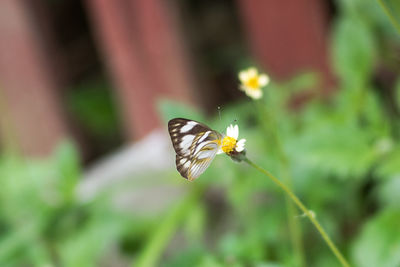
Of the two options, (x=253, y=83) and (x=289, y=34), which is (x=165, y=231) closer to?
(x=253, y=83)

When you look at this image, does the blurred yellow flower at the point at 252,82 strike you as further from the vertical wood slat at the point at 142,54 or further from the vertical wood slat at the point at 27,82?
the vertical wood slat at the point at 27,82

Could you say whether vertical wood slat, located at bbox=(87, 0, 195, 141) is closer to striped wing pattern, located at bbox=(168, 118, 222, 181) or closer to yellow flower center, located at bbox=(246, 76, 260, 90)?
yellow flower center, located at bbox=(246, 76, 260, 90)

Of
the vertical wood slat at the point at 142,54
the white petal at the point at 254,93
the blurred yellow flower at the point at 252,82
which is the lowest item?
the white petal at the point at 254,93

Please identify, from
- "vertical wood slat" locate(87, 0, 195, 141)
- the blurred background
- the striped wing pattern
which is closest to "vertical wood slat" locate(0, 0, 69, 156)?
the blurred background

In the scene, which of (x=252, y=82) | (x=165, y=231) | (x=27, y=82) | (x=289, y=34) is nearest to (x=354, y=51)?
(x=289, y=34)

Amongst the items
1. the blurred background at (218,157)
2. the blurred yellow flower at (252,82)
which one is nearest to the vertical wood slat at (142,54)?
the blurred background at (218,157)

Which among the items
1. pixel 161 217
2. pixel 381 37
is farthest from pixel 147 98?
pixel 381 37
